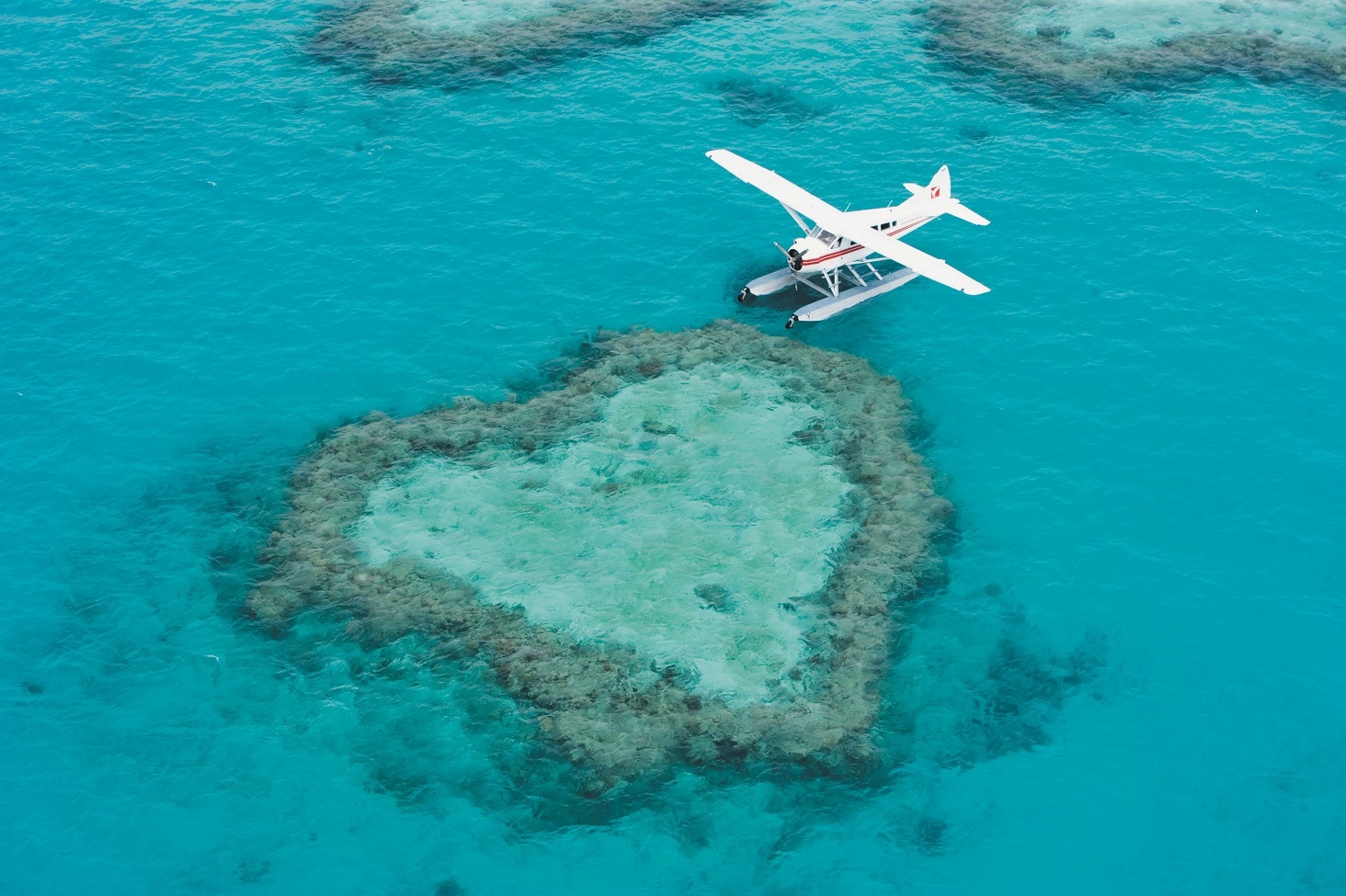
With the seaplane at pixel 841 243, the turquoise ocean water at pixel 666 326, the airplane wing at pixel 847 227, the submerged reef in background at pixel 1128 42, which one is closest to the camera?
the turquoise ocean water at pixel 666 326

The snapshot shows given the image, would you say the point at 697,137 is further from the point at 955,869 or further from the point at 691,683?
the point at 955,869

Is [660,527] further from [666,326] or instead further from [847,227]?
[847,227]

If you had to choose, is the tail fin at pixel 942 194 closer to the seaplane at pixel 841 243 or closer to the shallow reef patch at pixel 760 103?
the seaplane at pixel 841 243

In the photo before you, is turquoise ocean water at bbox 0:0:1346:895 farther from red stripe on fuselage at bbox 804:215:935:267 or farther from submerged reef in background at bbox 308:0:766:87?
red stripe on fuselage at bbox 804:215:935:267

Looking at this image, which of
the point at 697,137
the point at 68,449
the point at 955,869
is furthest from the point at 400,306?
the point at 955,869

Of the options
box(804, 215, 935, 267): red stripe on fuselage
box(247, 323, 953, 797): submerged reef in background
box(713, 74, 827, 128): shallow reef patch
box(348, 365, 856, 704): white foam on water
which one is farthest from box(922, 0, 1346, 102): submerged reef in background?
box(348, 365, 856, 704): white foam on water

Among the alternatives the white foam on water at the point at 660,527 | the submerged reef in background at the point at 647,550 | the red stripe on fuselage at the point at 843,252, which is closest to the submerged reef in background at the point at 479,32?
the red stripe on fuselage at the point at 843,252

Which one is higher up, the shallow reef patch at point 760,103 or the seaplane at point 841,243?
the shallow reef patch at point 760,103
